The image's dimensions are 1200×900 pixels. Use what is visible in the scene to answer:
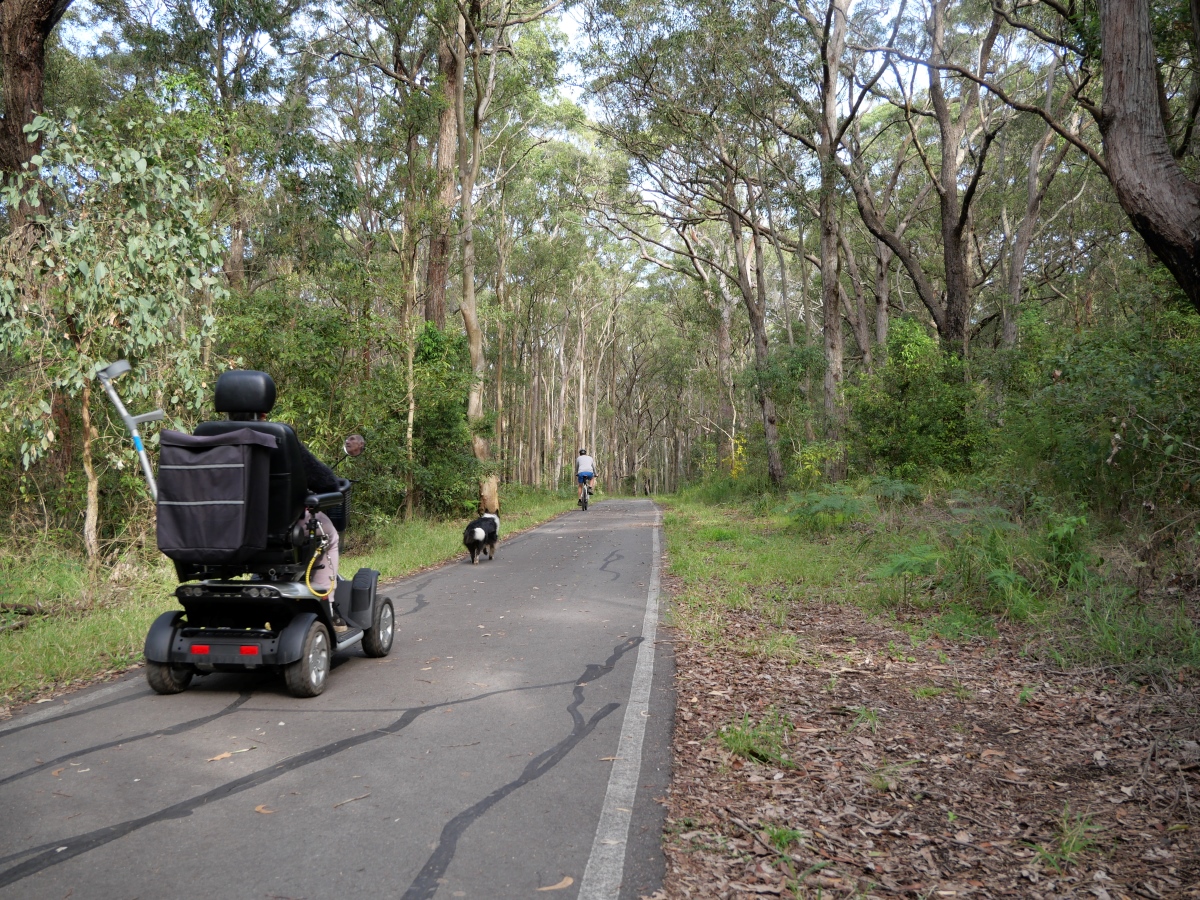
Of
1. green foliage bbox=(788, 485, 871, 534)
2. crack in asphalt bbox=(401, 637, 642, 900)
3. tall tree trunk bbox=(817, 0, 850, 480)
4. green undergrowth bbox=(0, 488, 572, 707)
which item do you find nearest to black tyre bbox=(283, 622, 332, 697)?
crack in asphalt bbox=(401, 637, 642, 900)

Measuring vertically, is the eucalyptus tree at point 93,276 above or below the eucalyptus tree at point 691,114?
Answer: below

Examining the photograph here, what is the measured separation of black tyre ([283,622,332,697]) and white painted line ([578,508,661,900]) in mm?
2061

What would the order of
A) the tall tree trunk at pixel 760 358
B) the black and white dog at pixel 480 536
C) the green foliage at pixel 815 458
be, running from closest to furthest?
the black and white dog at pixel 480 536, the green foliage at pixel 815 458, the tall tree trunk at pixel 760 358

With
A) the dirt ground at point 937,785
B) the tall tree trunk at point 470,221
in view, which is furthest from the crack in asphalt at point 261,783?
the tall tree trunk at point 470,221

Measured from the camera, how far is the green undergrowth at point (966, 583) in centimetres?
575

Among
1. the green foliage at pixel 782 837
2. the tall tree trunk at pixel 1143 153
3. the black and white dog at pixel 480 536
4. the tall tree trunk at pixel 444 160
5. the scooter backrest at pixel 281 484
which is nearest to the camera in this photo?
the green foliage at pixel 782 837

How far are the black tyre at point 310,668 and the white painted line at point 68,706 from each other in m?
1.23

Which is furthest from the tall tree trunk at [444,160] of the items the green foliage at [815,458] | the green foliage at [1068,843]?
the green foliage at [1068,843]

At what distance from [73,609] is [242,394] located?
14.3 ft

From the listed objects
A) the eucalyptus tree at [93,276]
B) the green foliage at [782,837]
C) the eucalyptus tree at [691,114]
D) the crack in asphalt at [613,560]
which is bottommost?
the green foliage at [782,837]

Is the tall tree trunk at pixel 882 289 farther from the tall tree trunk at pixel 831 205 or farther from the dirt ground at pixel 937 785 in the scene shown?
the dirt ground at pixel 937 785

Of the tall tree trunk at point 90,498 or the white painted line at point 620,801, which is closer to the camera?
the white painted line at point 620,801

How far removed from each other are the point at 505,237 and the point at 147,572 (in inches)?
1040

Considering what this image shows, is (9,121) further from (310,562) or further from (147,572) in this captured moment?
(310,562)
